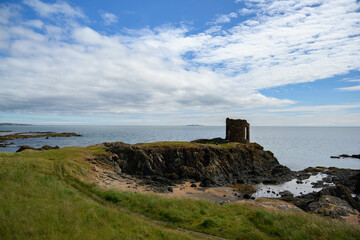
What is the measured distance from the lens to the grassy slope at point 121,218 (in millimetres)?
9617

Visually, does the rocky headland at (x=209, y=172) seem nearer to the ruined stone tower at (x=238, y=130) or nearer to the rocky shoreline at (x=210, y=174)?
the rocky shoreline at (x=210, y=174)

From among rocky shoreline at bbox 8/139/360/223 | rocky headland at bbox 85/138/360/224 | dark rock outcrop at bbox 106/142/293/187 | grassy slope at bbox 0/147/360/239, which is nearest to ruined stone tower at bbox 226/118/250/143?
rocky shoreline at bbox 8/139/360/223

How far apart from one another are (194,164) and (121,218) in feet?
88.1

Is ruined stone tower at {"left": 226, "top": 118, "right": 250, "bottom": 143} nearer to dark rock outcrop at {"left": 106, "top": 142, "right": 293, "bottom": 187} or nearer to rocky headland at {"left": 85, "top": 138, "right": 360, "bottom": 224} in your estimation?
rocky headland at {"left": 85, "top": 138, "right": 360, "bottom": 224}

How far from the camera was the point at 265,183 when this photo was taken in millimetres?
37875

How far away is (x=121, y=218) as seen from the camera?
11891 millimetres

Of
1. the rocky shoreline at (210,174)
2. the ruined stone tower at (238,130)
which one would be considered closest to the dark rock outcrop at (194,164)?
the rocky shoreline at (210,174)

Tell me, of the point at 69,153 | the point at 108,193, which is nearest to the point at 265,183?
the point at 108,193

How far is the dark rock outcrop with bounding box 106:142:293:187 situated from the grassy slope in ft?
53.0

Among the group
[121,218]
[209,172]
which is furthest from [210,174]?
[121,218]

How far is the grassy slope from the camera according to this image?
9617mm

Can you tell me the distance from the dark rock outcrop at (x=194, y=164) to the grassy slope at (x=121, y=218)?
16.2 m

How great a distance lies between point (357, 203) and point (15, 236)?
113 feet

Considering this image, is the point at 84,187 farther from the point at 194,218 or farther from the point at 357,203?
the point at 357,203
